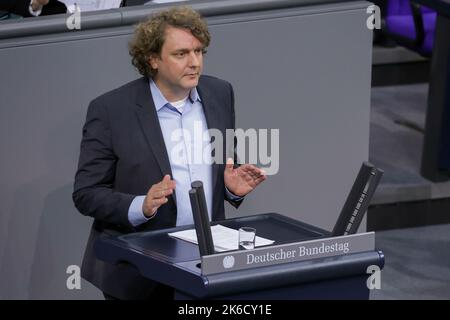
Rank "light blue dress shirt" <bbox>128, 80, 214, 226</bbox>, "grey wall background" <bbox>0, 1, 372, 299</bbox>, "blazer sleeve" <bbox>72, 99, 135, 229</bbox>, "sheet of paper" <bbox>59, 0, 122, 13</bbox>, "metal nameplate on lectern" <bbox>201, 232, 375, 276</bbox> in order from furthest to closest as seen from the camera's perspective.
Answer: "sheet of paper" <bbox>59, 0, 122, 13</bbox>
"grey wall background" <bbox>0, 1, 372, 299</bbox>
"light blue dress shirt" <bbox>128, 80, 214, 226</bbox>
"blazer sleeve" <bbox>72, 99, 135, 229</bbox>
"metal nameplate on lectern" <bbox>201, 232, 375, 276</bbox>

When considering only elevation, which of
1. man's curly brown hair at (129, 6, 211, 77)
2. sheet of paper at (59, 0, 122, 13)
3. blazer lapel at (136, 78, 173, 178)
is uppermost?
man's curly brown hair at (129, 6, 211, 77)

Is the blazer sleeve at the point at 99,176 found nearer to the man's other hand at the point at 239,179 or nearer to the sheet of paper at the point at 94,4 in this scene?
the man's other hand at the point at 239,179

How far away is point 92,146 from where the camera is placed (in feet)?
12.7

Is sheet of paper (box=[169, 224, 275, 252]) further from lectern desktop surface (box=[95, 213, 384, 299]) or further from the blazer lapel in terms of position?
the blazer lapel

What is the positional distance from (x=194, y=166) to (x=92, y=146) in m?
0.34

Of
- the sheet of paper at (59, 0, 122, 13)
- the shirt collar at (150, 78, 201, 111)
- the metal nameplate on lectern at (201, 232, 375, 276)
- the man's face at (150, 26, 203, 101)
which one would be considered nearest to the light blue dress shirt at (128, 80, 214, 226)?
the shirt collar at (150, 78, 201, 111)

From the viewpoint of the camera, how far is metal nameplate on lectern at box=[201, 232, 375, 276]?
10.6 ft

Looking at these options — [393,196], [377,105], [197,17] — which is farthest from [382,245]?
[197,17]

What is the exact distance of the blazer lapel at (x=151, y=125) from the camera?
153 inches

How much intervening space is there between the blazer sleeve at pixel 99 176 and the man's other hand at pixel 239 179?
1.08ft

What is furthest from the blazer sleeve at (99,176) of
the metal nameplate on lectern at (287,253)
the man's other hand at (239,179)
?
the metal nameplate on lectern at (287,253)

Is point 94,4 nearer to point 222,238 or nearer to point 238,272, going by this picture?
point 222,238

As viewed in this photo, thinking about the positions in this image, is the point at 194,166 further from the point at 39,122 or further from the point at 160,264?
the point at 39,122

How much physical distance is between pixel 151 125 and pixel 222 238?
509 millimetres
